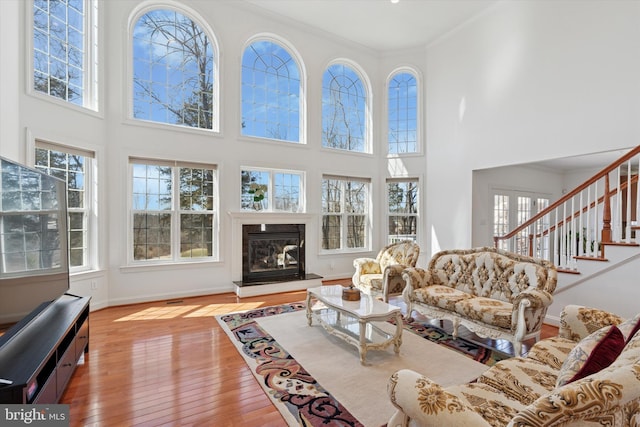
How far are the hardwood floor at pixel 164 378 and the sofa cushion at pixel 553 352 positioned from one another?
44.9 inches

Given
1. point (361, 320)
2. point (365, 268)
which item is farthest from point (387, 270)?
point (361, 320)

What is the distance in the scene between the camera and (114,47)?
4363 mm

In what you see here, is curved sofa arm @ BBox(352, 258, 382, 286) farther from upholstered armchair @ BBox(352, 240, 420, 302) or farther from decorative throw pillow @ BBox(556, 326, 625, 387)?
decorative throw pillow @ BBox(556, 326, 625, 387)

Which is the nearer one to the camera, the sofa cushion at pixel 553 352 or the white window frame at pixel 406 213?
the sofa cushion at pixel 553 352

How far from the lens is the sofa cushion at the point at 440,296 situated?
323cm

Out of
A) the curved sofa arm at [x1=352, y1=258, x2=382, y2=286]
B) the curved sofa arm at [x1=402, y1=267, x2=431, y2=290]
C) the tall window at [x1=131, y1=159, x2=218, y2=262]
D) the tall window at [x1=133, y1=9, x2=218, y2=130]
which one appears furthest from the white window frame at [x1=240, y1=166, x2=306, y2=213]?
the curved sofa arm at [x1=402, y1=267, x2=431, y2=290]

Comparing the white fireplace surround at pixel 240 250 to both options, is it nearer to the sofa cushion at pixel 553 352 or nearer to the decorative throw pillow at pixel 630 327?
the sofa cushion at pixel 553 352

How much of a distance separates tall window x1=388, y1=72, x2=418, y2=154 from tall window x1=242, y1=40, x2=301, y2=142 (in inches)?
84.8

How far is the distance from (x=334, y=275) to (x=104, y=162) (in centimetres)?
433

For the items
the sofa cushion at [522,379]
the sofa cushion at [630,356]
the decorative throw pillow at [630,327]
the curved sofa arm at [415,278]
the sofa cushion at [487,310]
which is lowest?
the sofa cushion at [487,310]

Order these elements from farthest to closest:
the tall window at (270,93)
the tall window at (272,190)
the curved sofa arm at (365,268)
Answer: the tall window at (270,93) → the tall window at (272,190) → the curved sofa arm at (365,268)

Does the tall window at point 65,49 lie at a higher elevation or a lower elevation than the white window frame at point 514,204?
higher

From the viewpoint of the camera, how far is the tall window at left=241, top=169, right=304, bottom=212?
5.45 meters

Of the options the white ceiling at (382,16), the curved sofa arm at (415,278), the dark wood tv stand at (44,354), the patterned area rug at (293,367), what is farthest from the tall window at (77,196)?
the curved sofa arm at (415,278)
